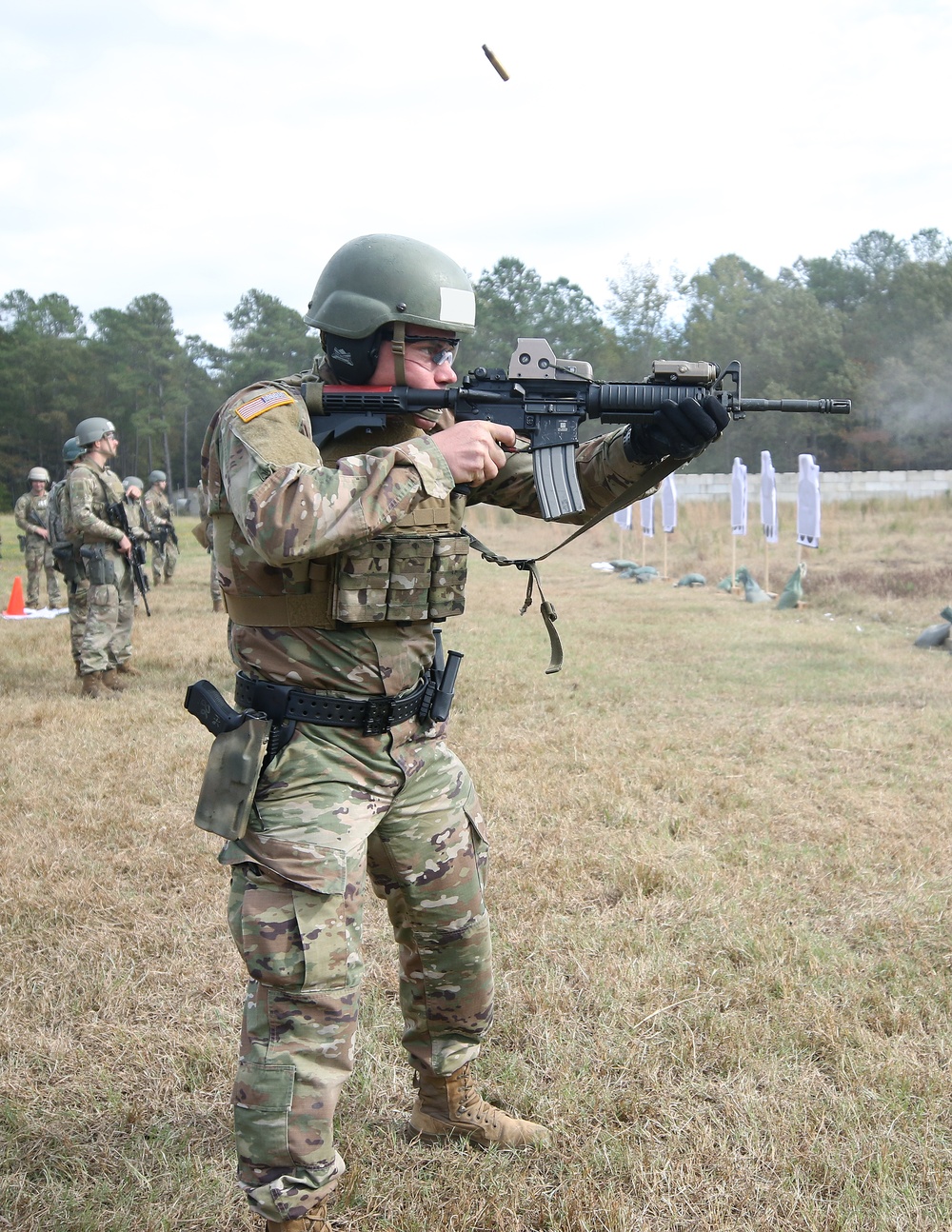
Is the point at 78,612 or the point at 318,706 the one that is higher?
the point at 318,706

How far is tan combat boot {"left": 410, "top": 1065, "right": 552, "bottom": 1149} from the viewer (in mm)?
2850

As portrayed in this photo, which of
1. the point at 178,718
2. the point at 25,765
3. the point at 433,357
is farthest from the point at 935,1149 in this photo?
the point at 178,718

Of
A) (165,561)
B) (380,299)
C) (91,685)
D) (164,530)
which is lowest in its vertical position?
(91,685)

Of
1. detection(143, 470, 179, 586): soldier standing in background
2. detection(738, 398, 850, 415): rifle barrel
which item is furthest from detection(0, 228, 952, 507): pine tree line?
detection(738, 398, 850, 415): rifle barrel

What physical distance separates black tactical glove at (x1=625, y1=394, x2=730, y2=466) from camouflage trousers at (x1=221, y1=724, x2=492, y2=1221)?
40.6 inches

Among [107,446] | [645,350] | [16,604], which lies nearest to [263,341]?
[645,350]

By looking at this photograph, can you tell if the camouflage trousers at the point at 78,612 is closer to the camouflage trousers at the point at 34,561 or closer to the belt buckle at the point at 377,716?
the camouflage trousers at the point at 34,561

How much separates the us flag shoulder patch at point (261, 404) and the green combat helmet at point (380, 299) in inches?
13.4

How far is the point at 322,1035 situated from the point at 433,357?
1.67m

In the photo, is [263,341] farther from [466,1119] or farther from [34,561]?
[466,1119]

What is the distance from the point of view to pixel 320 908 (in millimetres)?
2279

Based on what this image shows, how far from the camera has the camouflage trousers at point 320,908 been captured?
2.23 m

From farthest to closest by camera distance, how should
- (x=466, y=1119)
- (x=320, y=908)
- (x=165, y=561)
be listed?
(x=165, y=561) < (x=466, y=1119) < (x=320, y=908)

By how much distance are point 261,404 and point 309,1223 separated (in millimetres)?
1787
